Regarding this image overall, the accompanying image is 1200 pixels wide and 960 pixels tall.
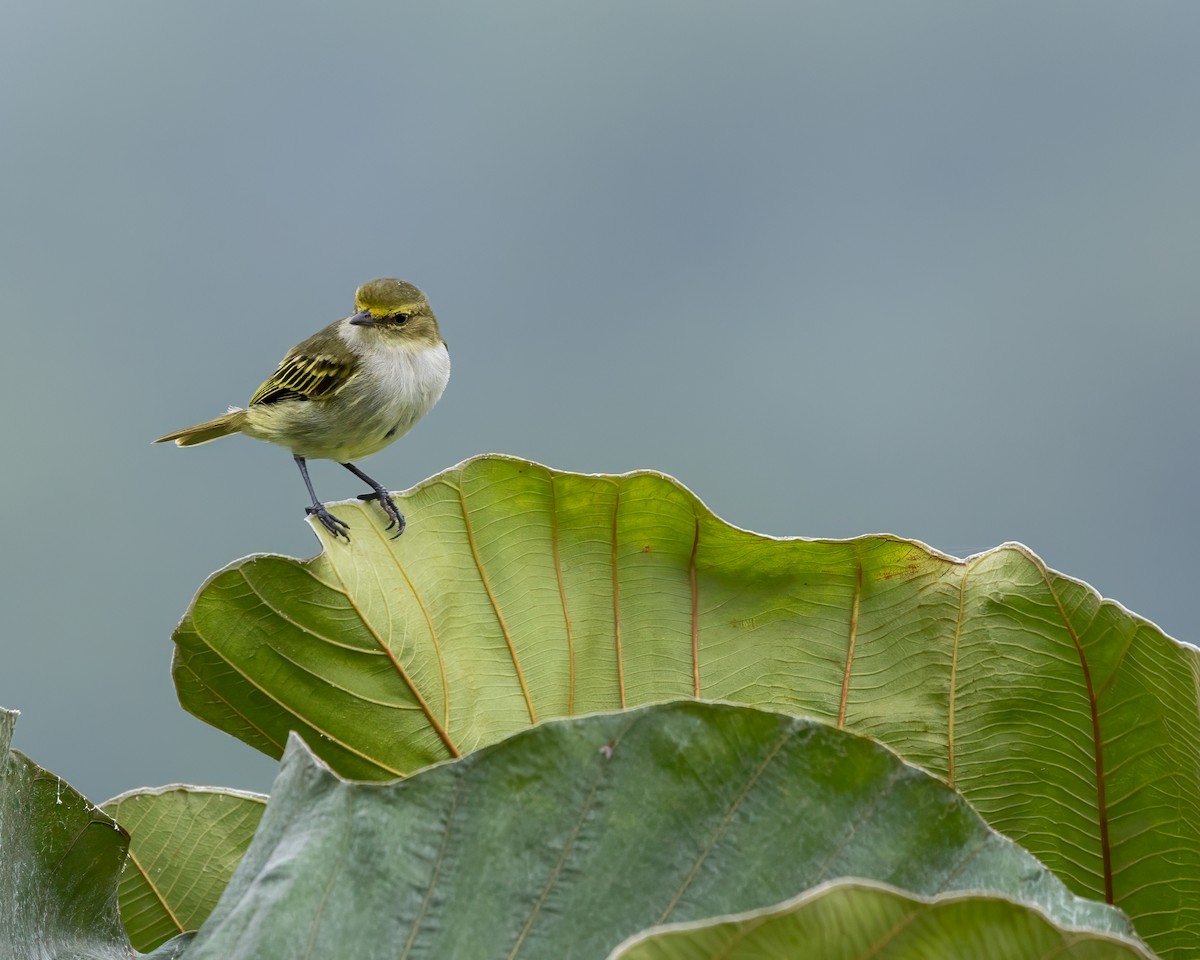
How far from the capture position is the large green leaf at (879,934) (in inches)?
12.6

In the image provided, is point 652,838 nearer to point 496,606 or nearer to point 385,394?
point 496,606

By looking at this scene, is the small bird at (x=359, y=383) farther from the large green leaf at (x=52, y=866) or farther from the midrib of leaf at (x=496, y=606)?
the large green leaf at (x=52, y=866)

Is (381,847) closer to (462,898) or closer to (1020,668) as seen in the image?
(462,898)

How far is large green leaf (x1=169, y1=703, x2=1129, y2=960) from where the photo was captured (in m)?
0.41

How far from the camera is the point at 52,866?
595 millimetres

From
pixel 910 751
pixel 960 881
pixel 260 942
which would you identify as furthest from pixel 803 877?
pixel 910 751

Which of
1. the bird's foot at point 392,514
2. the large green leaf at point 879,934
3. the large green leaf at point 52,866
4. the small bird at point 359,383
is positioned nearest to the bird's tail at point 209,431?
the small bird at point 359,383

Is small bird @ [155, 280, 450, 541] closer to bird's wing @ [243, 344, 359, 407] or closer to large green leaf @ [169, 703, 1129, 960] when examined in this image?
bird's wing @ [243, 344, 359, 407]

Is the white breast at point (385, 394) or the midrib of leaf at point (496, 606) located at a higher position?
the white breast at point (385, 394)

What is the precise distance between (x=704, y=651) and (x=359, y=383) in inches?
49.5

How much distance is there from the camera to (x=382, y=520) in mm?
835

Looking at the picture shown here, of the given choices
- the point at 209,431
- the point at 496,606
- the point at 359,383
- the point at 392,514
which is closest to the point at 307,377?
the point at 359,383

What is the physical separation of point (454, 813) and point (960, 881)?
15 cm

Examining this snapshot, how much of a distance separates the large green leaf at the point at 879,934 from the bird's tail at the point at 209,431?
1950 millimetres
